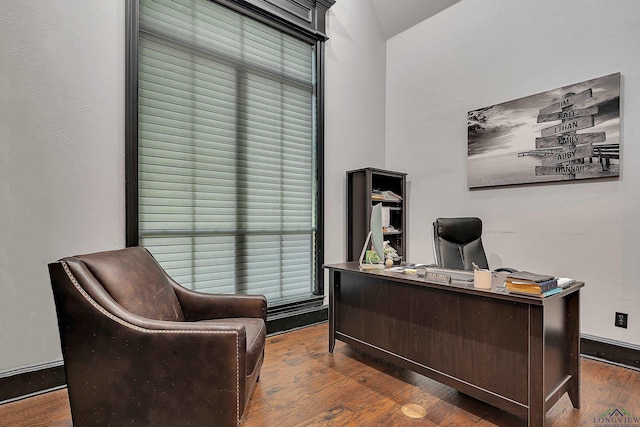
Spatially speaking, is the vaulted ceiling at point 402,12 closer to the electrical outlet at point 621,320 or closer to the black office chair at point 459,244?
the black office chair at point 459,244

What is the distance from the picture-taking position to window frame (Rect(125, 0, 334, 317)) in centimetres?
230

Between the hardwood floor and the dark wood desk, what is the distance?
0.13 meters

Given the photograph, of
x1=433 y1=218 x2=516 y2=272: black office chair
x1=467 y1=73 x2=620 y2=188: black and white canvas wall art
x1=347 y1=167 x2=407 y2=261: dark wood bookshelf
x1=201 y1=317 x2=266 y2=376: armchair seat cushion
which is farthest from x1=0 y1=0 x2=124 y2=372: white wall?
x1=467 y1=73 x2=620 y2=188: black and white canvas wall art

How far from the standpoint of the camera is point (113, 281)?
1.56m

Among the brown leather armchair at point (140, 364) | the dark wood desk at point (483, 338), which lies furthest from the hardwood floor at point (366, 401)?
the brown leather armchair at point (140, 364)

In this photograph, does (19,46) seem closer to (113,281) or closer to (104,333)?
(113,281)

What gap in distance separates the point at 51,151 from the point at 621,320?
4104mm

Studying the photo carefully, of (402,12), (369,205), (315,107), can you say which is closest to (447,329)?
(369,205)

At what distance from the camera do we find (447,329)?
6.20 feet

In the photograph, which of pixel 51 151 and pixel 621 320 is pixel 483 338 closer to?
pixel 621 320

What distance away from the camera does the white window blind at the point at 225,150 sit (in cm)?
249

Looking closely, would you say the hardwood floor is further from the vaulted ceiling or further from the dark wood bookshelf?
the vaulted ceiling

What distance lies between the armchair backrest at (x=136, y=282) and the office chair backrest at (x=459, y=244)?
78.8 inches

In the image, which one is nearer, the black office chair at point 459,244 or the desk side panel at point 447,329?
the desk side panel at point 447,329
